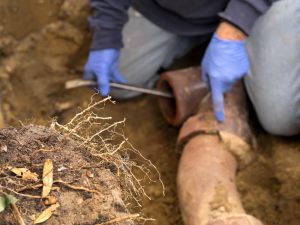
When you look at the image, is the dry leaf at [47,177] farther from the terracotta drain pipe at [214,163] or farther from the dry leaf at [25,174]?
the terracotta drain pipe at [214,163]

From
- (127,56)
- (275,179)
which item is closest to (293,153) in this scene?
(275,179)

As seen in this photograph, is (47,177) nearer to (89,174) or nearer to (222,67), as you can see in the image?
(89,174)

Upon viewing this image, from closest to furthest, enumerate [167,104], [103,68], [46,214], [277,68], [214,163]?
[46,214], [214,163], [277,68], [103,68], [167,104]

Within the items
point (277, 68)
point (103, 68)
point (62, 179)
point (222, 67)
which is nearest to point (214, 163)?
point (222, 67)

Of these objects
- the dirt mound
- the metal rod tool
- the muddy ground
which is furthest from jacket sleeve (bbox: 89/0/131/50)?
the dirt mound

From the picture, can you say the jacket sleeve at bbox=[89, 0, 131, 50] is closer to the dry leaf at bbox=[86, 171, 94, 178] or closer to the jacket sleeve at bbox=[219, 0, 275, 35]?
the jacket sleeve at bbox=[219, 0, 275, 35]

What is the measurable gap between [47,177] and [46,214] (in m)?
0.08

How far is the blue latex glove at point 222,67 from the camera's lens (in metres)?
1.85

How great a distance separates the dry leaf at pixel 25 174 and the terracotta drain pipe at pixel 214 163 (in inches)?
26.4

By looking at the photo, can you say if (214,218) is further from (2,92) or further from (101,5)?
(2,92)

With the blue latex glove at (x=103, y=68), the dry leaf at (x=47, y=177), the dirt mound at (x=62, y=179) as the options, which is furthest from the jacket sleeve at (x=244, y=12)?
the dry leaf at (x=47, y=177)

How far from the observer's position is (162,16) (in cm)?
225

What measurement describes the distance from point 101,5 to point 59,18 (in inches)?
26.5

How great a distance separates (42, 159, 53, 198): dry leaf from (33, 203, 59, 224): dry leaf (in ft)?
0.10
